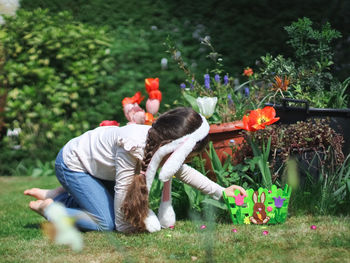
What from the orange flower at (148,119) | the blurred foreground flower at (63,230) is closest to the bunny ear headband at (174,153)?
the orange flower at (148,119)

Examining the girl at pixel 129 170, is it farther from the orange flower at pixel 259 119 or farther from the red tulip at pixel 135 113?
the red tulip at pixel 135 113

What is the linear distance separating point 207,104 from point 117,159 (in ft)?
2.23

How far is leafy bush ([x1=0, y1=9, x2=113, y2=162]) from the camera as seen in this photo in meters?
4.84

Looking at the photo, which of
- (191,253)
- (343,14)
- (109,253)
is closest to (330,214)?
(191,253)

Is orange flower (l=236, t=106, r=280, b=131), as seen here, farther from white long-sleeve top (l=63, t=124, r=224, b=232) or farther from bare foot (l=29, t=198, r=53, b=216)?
bare foot (l=29, t=198, r=53, b=216)

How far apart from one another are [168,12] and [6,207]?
3283 mm

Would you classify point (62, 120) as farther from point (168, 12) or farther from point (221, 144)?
point (221, 144)

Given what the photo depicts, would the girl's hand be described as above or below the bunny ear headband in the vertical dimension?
below

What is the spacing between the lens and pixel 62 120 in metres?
4.91

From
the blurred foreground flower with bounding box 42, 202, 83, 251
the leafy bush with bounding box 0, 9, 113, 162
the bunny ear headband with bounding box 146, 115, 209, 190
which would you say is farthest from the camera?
the leafy bush with bounding box 0, 9, 113, 162

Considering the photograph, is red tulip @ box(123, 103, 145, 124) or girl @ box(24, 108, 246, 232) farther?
red tulip @ box(123, 103, 145, 124)

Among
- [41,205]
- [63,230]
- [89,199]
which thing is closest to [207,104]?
[89,199]

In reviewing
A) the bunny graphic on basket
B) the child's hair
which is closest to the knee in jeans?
the child's hair

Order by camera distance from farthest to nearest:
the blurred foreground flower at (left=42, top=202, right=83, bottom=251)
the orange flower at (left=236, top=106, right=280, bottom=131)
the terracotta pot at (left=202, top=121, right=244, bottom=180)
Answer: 1. the terracotta pot at (left=202, top=121, right=244, bottom=180)
2. the orange flower at (left=236, top=106, right=280, bottom=131)
3. the blurred foreground flower at (left=42, top=202, right=83, bottom=251)
